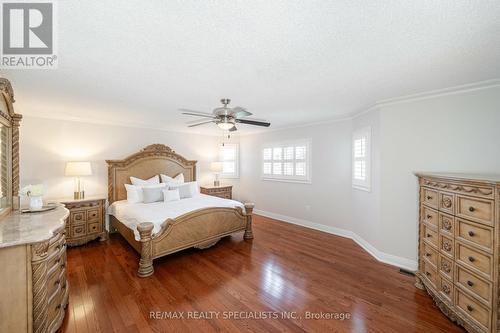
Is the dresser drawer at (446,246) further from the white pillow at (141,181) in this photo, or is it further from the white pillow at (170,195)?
the white pillow at (141,181)

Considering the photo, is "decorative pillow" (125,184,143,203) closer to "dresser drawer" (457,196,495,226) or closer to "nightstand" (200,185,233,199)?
"nightstand" (200,185,233,199)

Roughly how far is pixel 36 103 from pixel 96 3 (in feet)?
10.1

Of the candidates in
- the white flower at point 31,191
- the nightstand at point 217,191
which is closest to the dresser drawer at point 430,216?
the white flower at point 31,191

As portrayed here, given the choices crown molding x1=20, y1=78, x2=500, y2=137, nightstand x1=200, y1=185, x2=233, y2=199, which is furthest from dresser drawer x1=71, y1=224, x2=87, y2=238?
nightstand x1=200, y1=185, x2=233, y2=199

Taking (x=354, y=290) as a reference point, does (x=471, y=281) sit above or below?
above

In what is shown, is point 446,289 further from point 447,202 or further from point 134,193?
point 134,193

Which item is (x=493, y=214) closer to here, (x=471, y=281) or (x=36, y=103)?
(x=471, y=281)

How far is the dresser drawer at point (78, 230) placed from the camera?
3526 mm

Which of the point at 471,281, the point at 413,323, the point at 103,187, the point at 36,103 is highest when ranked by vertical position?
the point at 36,103

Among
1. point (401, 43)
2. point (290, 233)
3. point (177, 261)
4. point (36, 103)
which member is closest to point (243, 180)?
point (290, 233)

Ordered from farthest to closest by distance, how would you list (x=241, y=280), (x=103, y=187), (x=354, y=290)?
(x=103, y=187) → (x=241, y=280) → (x=354, y=290)

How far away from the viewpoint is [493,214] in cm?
161

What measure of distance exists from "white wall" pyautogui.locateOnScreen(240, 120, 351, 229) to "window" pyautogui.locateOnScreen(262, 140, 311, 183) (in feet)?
0.45

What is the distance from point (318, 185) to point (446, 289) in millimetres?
2753
